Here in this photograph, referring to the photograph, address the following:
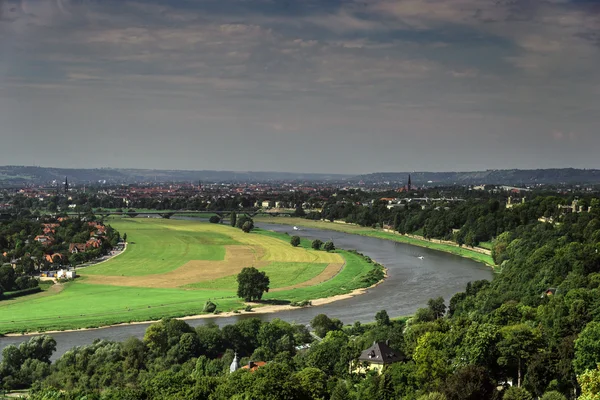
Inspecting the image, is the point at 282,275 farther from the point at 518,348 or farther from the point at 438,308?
the point at 518,348

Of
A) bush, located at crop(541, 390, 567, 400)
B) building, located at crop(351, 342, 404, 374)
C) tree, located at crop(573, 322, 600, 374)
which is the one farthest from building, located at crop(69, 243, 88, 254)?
bush, located at crop(541, 390, 567, 400)

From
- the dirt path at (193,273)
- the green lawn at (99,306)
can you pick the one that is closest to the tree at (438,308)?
the green lawn at (99,306)

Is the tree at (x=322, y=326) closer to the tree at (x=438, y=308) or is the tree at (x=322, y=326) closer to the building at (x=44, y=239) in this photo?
the tree at (x=438, y=308)

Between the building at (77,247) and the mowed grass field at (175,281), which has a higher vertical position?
the building at (77,247)

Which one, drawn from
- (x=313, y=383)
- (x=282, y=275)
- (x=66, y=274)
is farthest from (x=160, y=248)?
(x=313, y=383)

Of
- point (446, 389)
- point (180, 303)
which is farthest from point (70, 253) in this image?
point (446, 389)

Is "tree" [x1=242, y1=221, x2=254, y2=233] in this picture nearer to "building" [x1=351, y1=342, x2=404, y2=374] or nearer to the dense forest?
the dense forest
